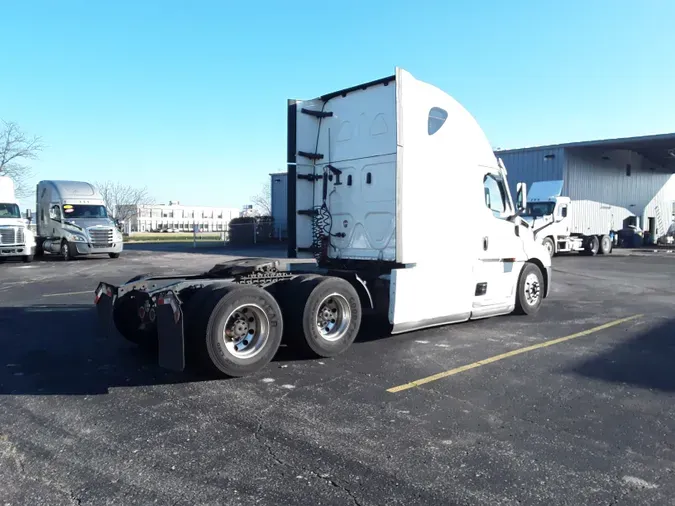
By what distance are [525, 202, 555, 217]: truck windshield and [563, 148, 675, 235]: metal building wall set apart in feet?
16.2

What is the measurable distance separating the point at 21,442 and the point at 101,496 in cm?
127

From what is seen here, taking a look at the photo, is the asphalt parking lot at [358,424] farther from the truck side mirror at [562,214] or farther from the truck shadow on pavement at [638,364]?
the truck side mirror at [562,214]

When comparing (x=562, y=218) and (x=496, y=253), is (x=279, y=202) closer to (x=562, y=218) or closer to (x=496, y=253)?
(x=562, y=218)

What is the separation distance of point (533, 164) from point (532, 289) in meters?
28.7

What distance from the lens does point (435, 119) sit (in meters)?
8.01

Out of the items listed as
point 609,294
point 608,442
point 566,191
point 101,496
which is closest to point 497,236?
point 608,442

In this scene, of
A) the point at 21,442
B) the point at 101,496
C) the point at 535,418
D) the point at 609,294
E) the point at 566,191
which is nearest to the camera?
the point at 101,496

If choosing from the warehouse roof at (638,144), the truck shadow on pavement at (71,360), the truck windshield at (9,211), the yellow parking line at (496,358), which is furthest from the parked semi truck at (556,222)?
the truck windshield at (9,211)

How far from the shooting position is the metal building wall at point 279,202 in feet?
137

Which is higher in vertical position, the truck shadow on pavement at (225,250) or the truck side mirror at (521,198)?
the truck side mirror at (521,198)

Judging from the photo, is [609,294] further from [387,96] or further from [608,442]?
[608,442]

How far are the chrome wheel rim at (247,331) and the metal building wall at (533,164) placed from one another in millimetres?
32146

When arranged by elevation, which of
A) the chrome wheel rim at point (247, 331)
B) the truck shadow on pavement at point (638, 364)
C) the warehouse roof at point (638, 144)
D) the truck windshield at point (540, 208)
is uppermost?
the warehouse roof at point (638, 144)

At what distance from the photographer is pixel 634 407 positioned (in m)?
5.22
